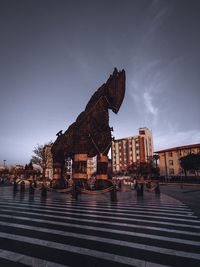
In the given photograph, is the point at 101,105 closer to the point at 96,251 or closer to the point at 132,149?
the point at 96,251

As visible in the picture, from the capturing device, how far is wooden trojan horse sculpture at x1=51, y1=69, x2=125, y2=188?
11766mm

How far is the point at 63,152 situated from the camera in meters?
14.0

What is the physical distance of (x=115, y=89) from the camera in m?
12.1

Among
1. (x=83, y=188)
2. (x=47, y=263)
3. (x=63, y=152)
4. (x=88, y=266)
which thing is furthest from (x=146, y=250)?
(x=63, y=152)

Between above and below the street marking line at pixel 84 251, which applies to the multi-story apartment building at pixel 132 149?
above

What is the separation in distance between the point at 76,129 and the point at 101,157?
2898 millimetres

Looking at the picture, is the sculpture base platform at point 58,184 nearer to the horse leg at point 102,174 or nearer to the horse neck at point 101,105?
the horse leg at point 102,174

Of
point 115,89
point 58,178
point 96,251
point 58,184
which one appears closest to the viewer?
point 96,251

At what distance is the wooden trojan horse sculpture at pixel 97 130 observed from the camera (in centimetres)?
1177

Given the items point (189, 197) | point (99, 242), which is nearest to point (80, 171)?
point (99, 242)

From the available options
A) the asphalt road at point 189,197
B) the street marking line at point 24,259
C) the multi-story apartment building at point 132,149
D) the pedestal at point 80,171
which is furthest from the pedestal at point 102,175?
the multi-story apartment building at point 132,149

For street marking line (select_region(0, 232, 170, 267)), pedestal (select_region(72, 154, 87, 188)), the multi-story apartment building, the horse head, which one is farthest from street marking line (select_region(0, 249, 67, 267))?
the multi-story apartment building

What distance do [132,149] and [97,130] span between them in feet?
276

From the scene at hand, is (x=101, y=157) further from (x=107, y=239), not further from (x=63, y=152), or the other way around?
(x=107, y=239)
